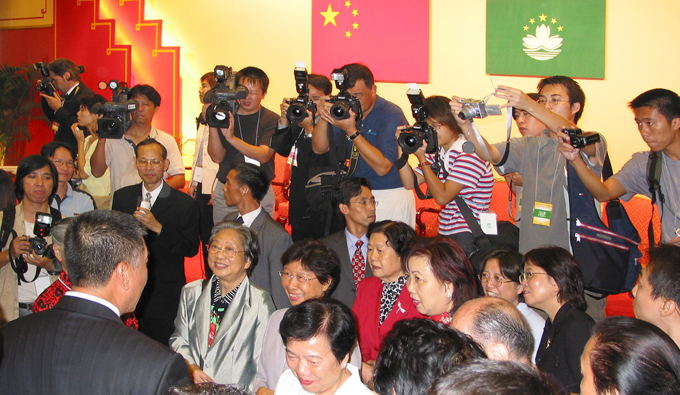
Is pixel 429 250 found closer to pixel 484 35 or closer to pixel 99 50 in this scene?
pixel 484 35

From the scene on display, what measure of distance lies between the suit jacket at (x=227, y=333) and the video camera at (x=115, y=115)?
1.34 meters

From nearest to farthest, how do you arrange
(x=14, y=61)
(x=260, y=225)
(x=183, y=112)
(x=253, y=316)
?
1. (x=253, y=316)
2. (x=260, y=225)
3. (x=183, y=112)
4. (x=14, y=61)

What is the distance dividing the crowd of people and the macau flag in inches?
123

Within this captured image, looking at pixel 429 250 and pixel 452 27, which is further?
pixel 452 27

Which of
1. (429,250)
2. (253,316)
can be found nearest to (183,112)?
(253,316)

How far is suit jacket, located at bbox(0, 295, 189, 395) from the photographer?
1428 mm

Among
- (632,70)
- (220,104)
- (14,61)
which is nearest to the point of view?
(220,104)

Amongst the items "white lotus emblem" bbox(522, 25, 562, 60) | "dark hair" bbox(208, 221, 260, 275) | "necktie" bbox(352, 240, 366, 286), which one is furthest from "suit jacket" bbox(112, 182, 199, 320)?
"white lotus emblem" bbox(522, 25, 562, 60)

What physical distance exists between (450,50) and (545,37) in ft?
3.20

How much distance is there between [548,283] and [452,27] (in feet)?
15.1

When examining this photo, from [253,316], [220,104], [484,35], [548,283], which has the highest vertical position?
[484,35]

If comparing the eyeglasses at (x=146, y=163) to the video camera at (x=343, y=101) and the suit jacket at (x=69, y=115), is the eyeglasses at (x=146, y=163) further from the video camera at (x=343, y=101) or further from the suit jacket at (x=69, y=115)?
the suit jacket at (x=69, y=115)

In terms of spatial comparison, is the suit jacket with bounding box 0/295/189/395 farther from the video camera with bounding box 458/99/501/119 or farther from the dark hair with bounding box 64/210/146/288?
the video camera with bounding box 458/99/501/119

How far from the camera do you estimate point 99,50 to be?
6828 mm
